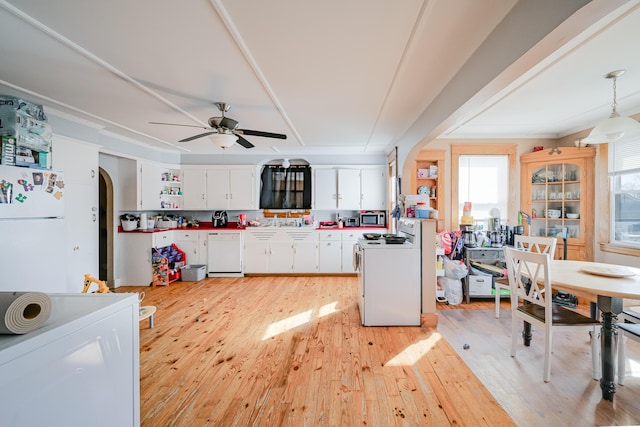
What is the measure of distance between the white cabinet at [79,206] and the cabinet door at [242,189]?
2.14 m

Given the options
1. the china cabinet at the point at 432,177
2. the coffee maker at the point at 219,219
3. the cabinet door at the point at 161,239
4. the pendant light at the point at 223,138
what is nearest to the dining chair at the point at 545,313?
the china cabinet at the point at 432,177

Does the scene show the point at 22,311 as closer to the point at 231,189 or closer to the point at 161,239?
the point at 161,239

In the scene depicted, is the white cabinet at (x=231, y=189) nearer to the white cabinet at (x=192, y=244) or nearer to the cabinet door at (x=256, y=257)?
the white cabinet at (x=192, y=244)

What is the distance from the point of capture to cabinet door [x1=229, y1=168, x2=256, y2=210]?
5.33m

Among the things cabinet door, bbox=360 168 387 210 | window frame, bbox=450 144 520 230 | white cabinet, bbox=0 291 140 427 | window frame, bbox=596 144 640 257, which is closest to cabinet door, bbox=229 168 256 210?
cabinet door, bbox=360 168 387 210

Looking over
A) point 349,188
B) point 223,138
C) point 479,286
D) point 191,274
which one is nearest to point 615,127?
point 479,286

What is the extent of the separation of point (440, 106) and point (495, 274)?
2.53 meters

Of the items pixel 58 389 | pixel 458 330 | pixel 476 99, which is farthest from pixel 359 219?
pixel 58 389

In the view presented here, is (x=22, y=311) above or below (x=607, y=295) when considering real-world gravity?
above

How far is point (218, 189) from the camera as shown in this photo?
17.6ft

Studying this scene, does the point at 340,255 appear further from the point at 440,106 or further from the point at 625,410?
the point at 625,410

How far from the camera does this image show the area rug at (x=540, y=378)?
1.73 meters

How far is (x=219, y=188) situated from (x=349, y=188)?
2.55 meters

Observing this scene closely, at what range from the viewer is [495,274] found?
12.3ft
